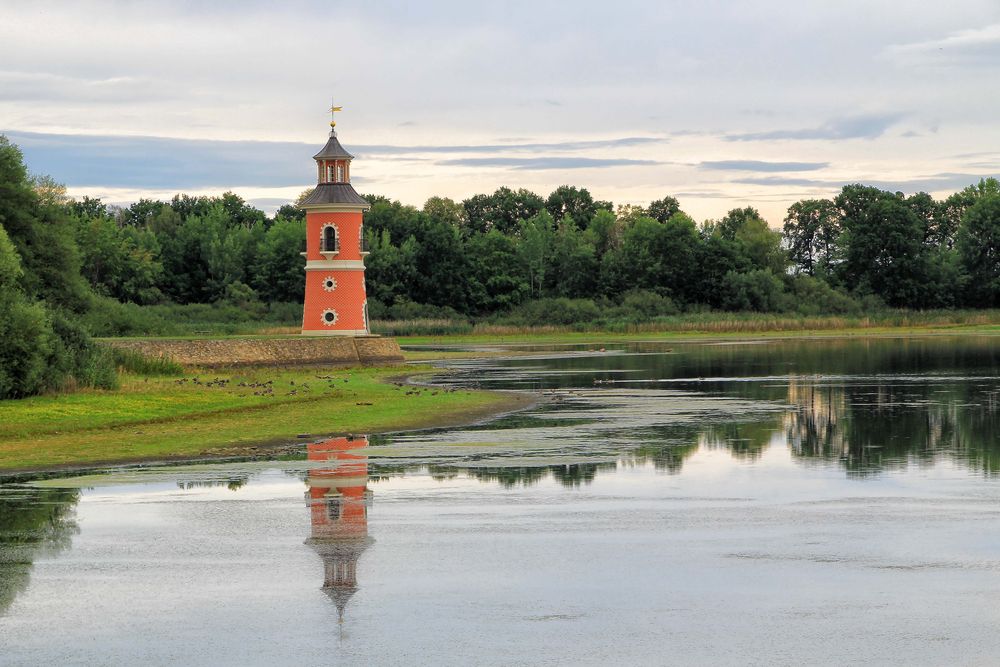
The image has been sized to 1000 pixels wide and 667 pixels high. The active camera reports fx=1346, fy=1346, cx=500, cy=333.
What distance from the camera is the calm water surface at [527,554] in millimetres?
12641

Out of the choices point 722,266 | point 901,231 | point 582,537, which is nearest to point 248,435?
point 582,537

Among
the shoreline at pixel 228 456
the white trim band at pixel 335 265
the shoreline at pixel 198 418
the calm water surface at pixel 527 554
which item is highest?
the white trim band at pixel 335 265

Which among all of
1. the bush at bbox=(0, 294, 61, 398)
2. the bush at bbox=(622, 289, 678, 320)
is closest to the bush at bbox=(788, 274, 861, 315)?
the bush at bbox=(622, 289, 678, 320)

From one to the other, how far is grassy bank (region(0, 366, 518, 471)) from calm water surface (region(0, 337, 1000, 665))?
274 cm

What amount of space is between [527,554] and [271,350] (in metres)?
46.5

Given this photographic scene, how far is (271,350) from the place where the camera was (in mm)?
61812

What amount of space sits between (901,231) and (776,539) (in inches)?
6060

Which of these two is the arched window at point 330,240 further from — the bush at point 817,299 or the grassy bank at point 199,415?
the bush at point 817,299

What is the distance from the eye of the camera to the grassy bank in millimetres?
29781

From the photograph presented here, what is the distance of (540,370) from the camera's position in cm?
6731

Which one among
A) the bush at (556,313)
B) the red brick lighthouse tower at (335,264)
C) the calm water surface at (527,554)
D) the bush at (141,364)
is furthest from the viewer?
the bush at (556,313)

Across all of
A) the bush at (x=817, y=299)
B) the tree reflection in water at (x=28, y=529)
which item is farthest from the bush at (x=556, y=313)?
the tree reflection in water at (x=28, y=529)

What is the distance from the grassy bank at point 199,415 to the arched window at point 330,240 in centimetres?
2476

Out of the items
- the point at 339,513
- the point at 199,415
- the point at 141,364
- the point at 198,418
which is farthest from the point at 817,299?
the point at 339,513
